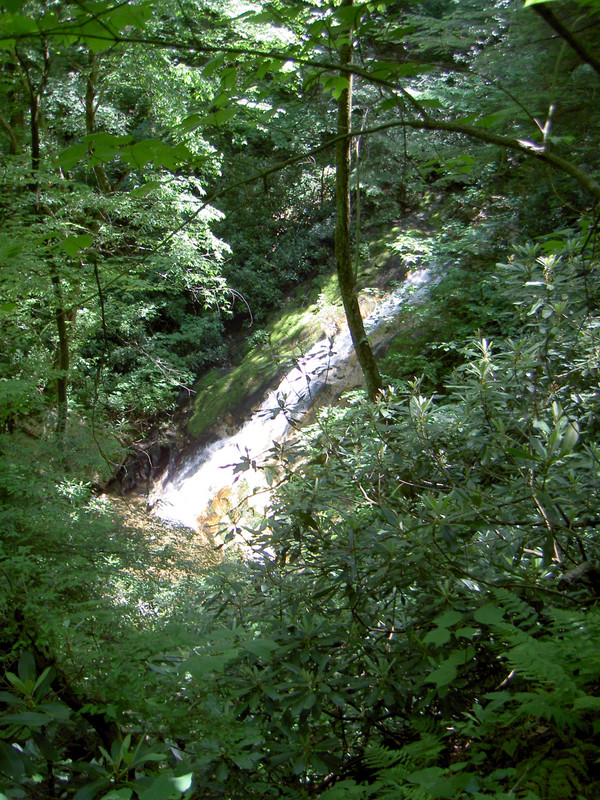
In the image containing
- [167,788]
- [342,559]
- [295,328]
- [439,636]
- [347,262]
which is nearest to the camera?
[167,788]

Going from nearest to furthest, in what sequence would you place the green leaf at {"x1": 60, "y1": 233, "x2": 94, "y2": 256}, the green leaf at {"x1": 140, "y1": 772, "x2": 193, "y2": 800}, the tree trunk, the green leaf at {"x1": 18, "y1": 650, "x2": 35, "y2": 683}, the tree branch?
the green leaf at {"x1": 140, "y1": 772, "x2": 193, "y2": 800}, the tree branch, the green leaf at {"x1": 18, "y1": 650, "x2": 35, "y2": 683}, the green leaf at {"x1": 60, "y1": 233, "x2": 94, "y2": 256}, the tree trunk

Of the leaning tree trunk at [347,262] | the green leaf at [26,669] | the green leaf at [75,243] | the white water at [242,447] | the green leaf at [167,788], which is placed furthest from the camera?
the white water at [242,447]

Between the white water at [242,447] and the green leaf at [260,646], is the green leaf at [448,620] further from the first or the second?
the white water at [242,447]

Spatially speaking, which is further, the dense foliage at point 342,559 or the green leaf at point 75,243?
the green leaf at point 75,243

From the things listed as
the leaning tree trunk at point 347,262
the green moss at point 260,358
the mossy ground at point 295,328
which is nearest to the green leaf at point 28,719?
the leaning tree trunk at point 347,262

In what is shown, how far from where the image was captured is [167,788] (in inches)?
33.3

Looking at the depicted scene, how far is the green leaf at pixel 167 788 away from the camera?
822 mm

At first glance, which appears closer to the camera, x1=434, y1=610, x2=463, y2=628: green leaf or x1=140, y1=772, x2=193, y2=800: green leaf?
x1=140, y1=772, x2=193, y2=800: green leaf

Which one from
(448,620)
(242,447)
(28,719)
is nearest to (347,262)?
(448,620)

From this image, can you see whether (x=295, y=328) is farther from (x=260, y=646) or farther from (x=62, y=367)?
(x=260, y=646)

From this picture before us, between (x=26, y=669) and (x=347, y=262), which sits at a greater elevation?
(x=347, y=262)

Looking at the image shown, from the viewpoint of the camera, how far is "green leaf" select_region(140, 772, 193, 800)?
822mm

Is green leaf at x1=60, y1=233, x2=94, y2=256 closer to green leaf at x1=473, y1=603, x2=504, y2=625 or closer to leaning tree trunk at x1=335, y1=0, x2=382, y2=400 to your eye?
green leaf at x1=473, y1=603, x2=504, y2=625

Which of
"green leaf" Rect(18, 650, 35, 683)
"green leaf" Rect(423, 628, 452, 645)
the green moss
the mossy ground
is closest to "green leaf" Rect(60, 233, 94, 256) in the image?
"green leaf" Rect(18, 650, 35, 683)
